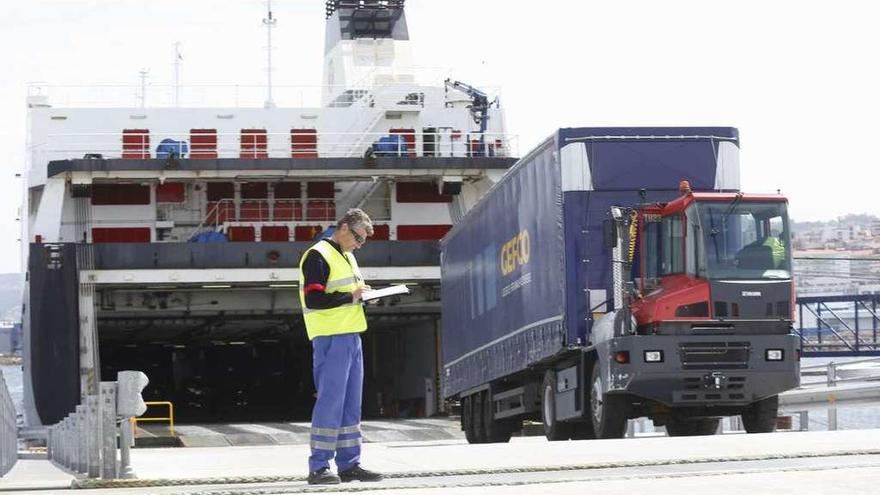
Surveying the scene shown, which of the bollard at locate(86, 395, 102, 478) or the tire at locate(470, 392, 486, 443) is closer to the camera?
the bollard at locate(86, 395, 102, 478)

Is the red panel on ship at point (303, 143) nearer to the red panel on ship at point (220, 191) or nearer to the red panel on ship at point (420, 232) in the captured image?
the red panel on ship at point (220, 191)

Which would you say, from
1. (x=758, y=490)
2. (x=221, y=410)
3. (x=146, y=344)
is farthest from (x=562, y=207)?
(x=221, y=410)

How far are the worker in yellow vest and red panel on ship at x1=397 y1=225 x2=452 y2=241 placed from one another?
32.6 meters

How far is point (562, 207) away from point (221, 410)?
195 feet

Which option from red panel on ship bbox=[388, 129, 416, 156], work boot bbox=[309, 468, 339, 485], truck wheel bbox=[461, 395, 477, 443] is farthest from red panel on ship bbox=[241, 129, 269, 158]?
work boot bbox=[309, 468, 339, 485]

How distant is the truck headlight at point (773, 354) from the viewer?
19.4 m

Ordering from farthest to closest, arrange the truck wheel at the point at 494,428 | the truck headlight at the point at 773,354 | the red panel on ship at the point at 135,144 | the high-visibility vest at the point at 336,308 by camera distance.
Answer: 1. the red panel on ship at the point at 135,144
2. the truck wheel at the point at 494,428
3. the truck headlight at the point at 773,354
4. the high-visibility vest at the point at 336,308

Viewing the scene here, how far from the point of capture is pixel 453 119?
44.8 meters

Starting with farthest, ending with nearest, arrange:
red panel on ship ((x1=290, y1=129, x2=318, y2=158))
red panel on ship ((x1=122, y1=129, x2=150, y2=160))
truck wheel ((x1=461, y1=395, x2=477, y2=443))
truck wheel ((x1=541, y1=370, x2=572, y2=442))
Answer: red panel on ship ((x1=290, y1=129, x2=318, y2=158)) < red panel on ship ((x1=122, y1=129, x2=150, y2=160)) < truck wheel ((x1=461, y1=395, x2=477, y2=443)) < truck wheel ((x1=541, y1=370, x2=572, y2=442))

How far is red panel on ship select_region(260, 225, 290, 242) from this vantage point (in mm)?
43000

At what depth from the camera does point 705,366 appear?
63.2 feet

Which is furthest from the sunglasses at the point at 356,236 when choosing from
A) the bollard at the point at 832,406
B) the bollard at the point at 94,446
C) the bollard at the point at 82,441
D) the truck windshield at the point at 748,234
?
the bollard at the point at 832,406

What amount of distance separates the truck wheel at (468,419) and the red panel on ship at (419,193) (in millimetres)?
15777

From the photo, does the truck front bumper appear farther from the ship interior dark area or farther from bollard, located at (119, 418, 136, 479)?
the ship interior dark area
